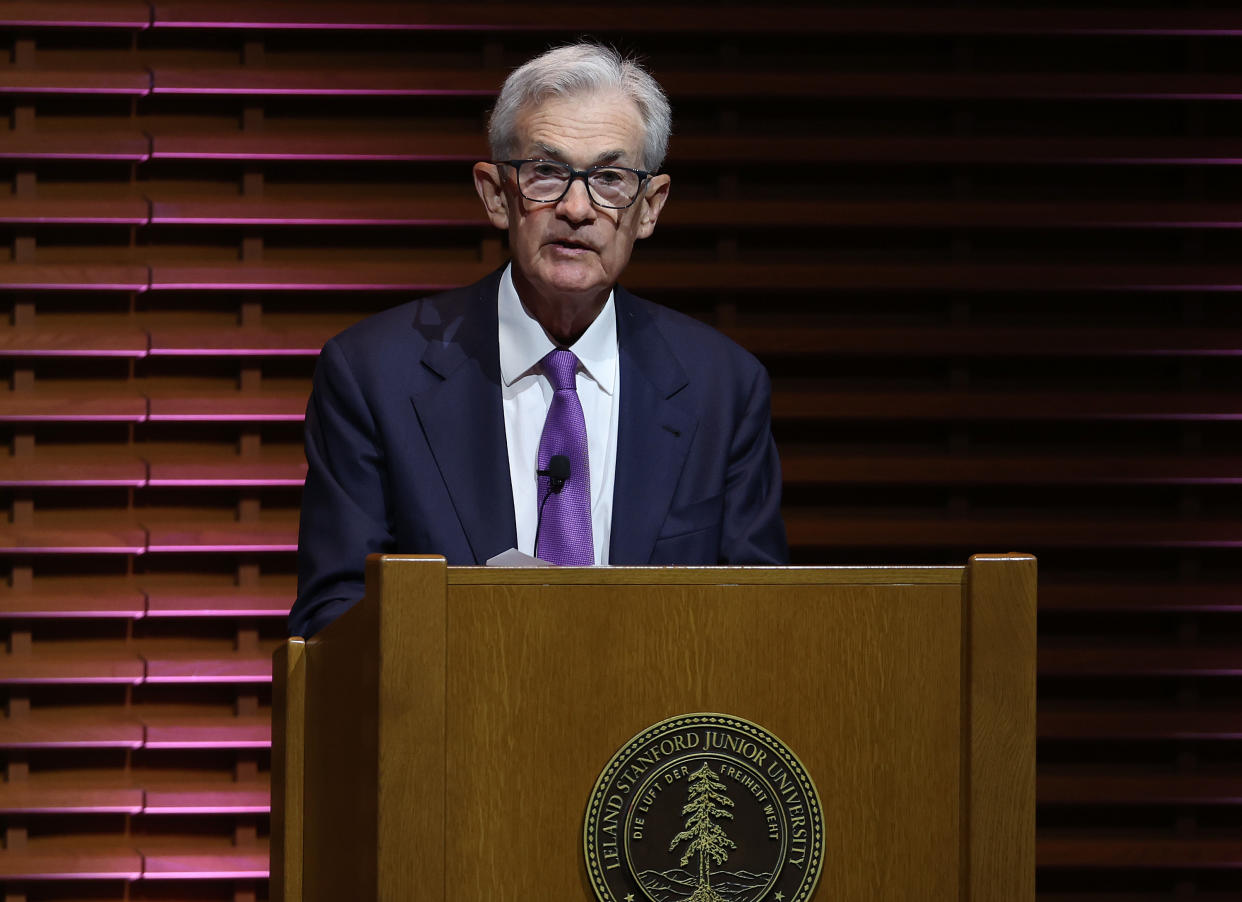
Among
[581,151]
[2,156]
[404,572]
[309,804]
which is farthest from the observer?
[2,156]

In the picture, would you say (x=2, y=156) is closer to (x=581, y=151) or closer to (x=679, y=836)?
(x=581, y=151)

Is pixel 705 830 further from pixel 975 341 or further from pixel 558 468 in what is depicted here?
pixel 975 341

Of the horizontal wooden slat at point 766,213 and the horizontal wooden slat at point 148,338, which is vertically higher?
the horizontal wooden slat at point 766,213

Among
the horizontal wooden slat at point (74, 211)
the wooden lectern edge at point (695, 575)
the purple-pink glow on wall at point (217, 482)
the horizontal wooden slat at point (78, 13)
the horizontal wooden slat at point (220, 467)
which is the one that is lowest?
the wooden lectern edge at point (695, 575)

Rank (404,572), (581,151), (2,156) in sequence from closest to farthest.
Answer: (404,572) < (581,151) < (2,156)

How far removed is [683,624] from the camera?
4.53ft

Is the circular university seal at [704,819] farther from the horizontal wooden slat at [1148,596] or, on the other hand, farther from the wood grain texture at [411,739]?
the horizontal wooden slat at [1148,596]

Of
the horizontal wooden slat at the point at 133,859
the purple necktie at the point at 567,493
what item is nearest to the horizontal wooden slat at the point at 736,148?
the purple necktie at the point at 567,493

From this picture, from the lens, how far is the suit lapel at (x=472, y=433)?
2.21 meters

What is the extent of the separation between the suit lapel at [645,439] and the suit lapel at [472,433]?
0.18 meters

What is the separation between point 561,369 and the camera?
7.60 ft

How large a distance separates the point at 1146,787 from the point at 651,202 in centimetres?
209

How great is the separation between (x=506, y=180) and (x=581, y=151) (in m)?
0.15

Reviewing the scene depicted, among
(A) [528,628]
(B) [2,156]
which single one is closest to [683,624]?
(A) [528,628]
